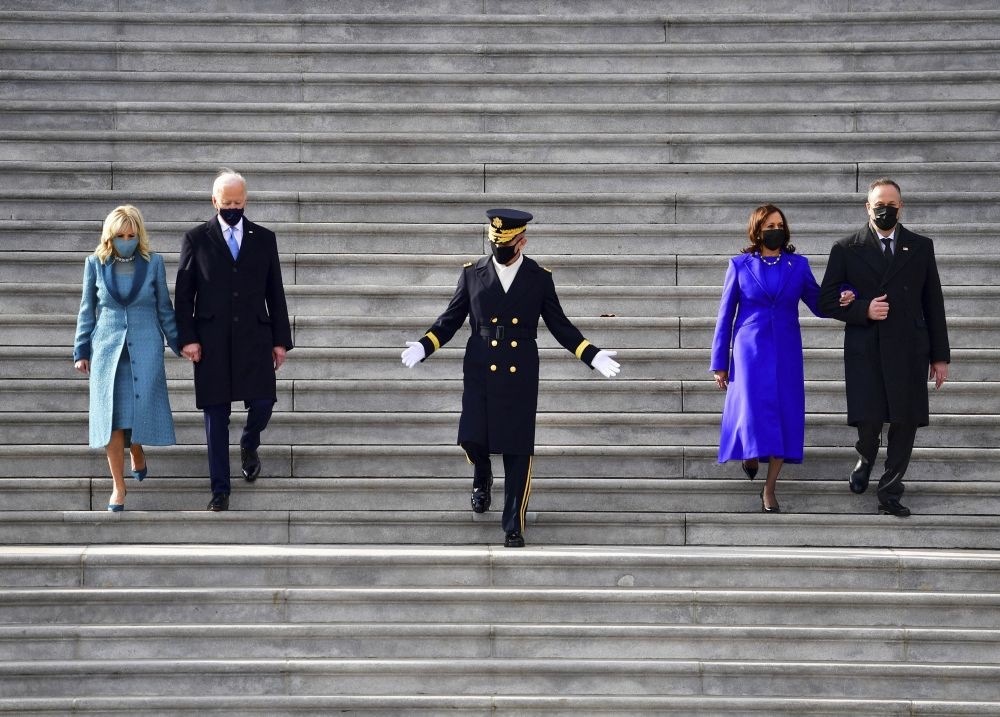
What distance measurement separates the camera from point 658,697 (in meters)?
7.63

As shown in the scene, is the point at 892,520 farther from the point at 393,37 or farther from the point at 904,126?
the point at 393,37

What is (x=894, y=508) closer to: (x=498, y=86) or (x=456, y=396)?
(x=456, y=396)

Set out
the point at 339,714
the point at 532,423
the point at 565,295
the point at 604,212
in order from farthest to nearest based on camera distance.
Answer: the point at 604,212, the point at 565,295, the point at 532,423, the point at 339,714

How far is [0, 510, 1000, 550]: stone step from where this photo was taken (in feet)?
28.3

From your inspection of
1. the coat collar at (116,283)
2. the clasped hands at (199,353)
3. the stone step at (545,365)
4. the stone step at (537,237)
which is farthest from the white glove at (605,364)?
the coat collar at (116,283)

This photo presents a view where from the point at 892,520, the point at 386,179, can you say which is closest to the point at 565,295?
the point at 386,179

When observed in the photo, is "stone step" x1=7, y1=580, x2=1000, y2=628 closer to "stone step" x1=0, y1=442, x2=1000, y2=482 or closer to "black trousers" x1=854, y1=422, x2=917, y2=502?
"black trousers" x1=854, y1=422, x2=917, y2=502

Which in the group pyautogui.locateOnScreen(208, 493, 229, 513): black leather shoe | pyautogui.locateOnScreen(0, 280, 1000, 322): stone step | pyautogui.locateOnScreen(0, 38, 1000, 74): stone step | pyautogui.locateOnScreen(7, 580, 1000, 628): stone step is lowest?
pyautogui.locateOnScreen(7, 580, 1000, 628): stone step

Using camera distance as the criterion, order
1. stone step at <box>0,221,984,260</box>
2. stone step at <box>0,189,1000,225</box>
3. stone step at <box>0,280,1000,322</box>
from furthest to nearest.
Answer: stone step at <box>0,189,1000,225</box> < stone step at <box>0,221,984,260</box> < stone step at <box>0,280,1000,322</box>

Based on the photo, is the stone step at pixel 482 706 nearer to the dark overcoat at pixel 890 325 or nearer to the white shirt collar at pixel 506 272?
the dark overcoat at pixel 890 325

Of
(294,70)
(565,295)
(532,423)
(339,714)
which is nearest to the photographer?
(339,714)

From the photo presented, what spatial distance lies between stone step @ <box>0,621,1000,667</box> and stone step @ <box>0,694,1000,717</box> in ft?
0.97

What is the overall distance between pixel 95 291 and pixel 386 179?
2963 millimetres

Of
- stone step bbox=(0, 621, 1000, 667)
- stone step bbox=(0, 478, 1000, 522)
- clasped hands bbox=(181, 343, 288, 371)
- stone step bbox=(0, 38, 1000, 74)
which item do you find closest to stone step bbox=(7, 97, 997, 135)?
stone step bbox=(0, 38, 1000, 74)
